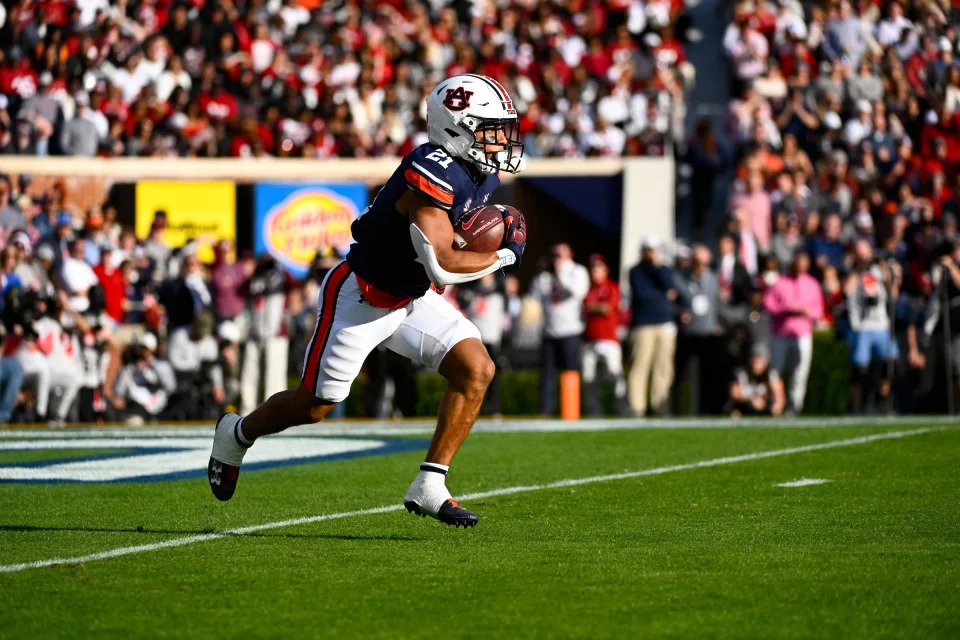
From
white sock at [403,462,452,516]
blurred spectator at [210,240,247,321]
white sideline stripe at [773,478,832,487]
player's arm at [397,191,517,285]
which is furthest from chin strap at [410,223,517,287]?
blurred spectator at [210,240,247,321]

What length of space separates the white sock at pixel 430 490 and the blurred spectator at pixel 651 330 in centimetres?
811

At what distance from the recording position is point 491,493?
6.96 meters

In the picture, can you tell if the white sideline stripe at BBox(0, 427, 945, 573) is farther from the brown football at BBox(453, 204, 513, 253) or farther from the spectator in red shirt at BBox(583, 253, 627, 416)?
the spectator in red shirt at BBox(583, 253, 627, 416)

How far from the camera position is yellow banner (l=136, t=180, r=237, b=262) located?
1628cm

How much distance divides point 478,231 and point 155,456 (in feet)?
13.0

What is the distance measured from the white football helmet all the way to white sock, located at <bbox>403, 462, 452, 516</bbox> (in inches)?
44.3

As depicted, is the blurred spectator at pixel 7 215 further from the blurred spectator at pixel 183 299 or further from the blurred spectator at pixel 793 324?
the blurred spectator at pixel 793 324

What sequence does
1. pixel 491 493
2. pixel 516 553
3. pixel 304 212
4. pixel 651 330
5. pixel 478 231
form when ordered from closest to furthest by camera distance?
pixel 516 553, pixel 478 231, pixel 491 493, pixel 651 330, pixel 304 212

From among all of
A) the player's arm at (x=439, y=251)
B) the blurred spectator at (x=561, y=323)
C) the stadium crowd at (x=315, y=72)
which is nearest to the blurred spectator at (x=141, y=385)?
the blurred spectator at (x=561, y=323)

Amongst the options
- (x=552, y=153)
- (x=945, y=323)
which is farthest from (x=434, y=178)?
(x=552, y=153)

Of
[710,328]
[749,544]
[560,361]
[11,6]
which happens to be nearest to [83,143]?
[11,6]

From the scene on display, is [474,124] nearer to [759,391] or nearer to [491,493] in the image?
[491,493]

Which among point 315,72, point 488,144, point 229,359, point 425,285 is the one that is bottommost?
point 229,359

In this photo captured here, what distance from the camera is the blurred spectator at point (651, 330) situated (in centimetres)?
1364
